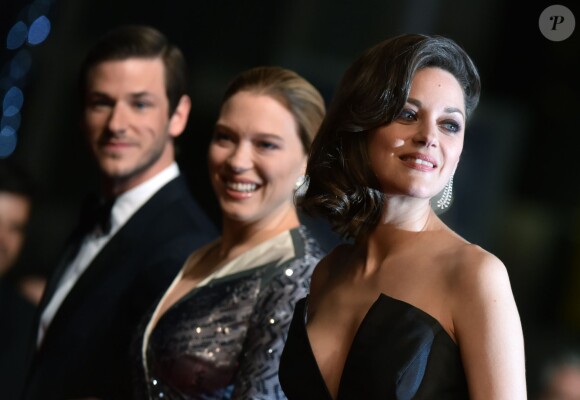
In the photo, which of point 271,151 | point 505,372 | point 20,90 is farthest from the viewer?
point 20,90

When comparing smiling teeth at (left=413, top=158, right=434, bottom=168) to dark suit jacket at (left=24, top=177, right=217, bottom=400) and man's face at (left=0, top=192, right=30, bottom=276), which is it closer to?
dark suit jacket at (left=24, top=177, right=217, bottom=400)

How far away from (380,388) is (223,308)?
1.24ft

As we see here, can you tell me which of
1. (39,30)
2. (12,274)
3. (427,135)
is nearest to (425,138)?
(427,135)

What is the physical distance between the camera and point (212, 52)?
7.82 feet

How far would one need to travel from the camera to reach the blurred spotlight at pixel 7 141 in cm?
250

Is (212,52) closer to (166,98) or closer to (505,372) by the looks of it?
(166,98)

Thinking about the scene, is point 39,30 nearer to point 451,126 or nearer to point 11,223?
point 11,223

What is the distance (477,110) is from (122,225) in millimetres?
913

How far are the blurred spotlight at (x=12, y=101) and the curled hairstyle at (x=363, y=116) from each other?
1.57 meters

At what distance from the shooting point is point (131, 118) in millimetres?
1678

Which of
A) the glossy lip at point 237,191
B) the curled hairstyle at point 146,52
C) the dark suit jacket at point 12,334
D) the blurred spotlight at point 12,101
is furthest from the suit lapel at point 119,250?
the blurred spotlight at point 12,101

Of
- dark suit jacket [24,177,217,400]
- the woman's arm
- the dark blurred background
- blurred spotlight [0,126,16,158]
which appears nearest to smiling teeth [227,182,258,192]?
dark suit jacket [24,177,217,400]

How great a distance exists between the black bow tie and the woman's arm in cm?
85

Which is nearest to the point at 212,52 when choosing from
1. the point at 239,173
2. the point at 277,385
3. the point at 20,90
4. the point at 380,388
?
the point at 20,90
